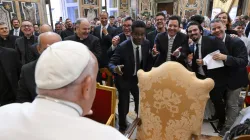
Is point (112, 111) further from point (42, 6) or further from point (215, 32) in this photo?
point (42, 6)

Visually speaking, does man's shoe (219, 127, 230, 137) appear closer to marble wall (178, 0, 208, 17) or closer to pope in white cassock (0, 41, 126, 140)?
pope in white cassock (0, 41, 126, 140)

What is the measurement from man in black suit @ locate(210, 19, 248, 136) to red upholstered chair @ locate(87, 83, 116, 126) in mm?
1341

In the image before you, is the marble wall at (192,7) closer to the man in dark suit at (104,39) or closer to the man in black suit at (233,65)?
the man in dark suit at (104,39)

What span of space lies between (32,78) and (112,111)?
2.69 feet

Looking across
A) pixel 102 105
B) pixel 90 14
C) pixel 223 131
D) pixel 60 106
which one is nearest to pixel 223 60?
pixel 223 131

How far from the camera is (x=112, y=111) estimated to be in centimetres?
194

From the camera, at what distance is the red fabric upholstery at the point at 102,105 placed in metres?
1.91

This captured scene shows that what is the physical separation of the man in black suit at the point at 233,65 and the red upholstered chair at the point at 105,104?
1341mm

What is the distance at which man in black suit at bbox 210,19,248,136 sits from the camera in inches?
89.7

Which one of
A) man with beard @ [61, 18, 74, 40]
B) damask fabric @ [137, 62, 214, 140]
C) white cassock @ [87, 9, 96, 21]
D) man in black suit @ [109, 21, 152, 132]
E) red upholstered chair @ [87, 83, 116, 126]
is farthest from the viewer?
white cassock @ [87, 9, 96, 21]

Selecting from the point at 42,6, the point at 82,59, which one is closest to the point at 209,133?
the point at 82,59

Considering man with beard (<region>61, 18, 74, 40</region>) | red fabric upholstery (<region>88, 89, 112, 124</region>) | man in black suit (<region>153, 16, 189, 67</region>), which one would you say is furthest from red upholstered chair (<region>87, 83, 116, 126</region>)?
man with beard (<region>61, 18, 74, 40</region>)

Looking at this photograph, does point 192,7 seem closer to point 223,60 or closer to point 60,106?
point 223,60

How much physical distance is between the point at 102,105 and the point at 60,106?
1.34 metres
